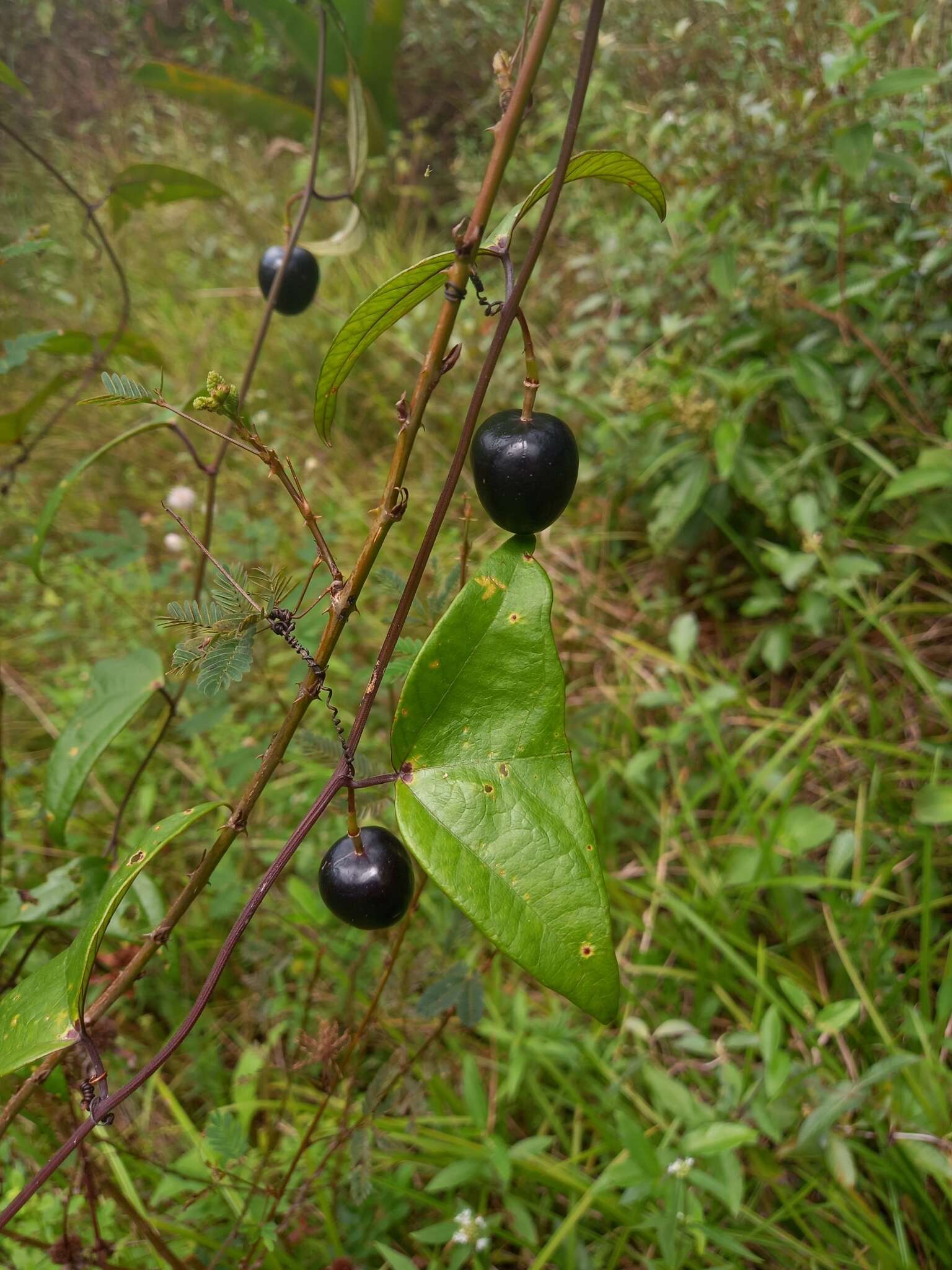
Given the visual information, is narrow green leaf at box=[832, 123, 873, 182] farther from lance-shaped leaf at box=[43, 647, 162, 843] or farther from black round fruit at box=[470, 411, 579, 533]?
lance-shaped leaf at box=[43, 647, 162, 843]

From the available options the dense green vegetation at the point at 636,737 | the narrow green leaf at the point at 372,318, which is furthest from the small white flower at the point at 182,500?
the narrow green leaf at the point at 372,318

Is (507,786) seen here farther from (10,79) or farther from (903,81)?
(903,81)

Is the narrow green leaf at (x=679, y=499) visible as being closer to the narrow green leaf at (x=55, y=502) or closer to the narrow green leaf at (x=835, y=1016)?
the narrow green leaf at (x=835, y=1016)

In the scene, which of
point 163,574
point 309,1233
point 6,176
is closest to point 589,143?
point 163,574

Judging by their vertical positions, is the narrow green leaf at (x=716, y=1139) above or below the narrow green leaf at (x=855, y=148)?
below

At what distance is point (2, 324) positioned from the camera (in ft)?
9.95

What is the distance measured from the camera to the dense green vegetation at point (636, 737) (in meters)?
1.02

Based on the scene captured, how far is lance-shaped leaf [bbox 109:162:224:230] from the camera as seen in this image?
1077mm

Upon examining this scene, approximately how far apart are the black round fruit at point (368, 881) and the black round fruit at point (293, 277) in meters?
0.71

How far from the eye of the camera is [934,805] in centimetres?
125

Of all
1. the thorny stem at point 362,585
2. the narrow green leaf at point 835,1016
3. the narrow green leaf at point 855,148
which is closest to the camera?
the thorny stem at point 362,585

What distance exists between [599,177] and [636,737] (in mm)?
1311

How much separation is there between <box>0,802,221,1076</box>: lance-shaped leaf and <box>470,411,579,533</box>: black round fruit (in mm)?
285

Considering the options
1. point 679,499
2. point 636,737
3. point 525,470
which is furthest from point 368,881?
point 679,499
